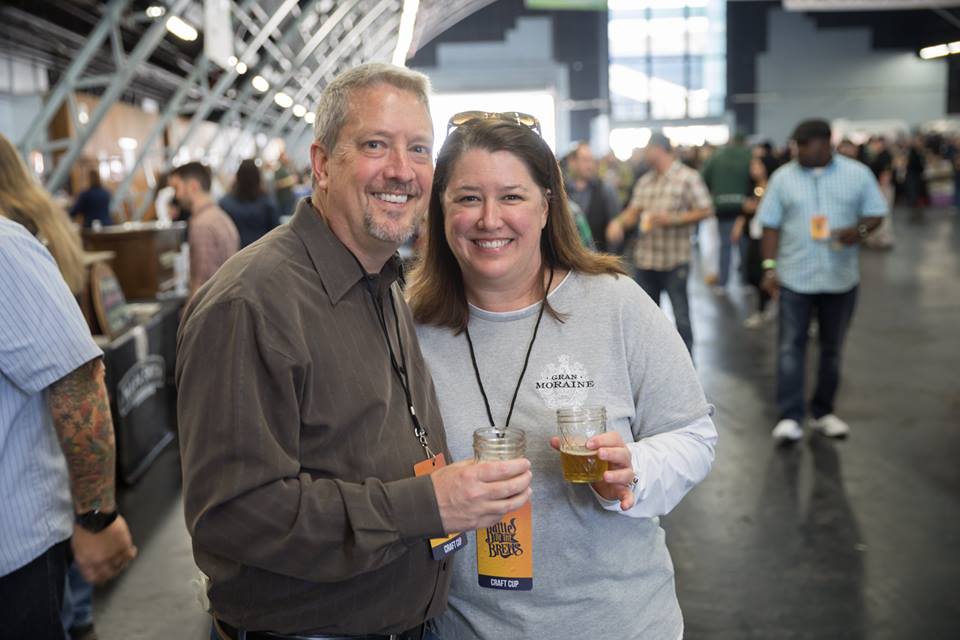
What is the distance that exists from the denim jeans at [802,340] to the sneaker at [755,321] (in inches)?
134

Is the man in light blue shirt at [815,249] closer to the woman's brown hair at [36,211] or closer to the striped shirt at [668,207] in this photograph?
the striped shirt at [668,207]

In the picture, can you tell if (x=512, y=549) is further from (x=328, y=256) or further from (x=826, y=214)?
(x=826, y=214)

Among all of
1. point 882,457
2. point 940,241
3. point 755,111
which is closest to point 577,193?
point 882,457

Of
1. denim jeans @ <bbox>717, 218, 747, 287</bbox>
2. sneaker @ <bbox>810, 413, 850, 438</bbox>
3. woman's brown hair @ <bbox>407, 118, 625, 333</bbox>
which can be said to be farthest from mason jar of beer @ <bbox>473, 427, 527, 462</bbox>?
denim jeans @ <bbox>717, 218, 747, 287</bbox>

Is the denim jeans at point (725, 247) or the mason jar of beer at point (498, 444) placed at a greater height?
the mason jar of beer at point (498, 444)

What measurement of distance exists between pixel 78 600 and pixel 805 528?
2.96 m

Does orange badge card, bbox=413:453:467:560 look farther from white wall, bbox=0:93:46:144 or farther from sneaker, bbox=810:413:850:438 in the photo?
white wall, bbox=0:93:46:144

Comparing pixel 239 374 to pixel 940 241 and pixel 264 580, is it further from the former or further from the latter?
pixel 940 241

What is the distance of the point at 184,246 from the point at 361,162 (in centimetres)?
752

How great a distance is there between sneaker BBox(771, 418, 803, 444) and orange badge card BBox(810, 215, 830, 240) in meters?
1.06

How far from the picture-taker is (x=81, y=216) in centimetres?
1027

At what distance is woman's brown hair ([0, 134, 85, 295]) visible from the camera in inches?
94.1

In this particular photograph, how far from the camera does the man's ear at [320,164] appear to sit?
1.56 meters

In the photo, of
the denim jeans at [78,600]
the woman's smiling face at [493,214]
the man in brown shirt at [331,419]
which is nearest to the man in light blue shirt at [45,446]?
the man in brown shirt at [331,419]
